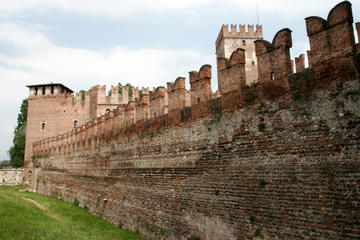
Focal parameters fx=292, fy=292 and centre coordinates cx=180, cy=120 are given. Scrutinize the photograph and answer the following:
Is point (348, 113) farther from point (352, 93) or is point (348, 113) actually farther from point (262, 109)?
point (262, 109)

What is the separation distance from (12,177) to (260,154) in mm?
30377

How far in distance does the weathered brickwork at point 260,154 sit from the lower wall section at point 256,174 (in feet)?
0.06

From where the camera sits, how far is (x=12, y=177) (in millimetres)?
29609

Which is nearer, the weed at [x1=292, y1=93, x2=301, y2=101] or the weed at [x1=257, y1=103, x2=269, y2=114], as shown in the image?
the weed at [x1=292, y1=93, x2=301, y2=101]

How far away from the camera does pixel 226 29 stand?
35469mm

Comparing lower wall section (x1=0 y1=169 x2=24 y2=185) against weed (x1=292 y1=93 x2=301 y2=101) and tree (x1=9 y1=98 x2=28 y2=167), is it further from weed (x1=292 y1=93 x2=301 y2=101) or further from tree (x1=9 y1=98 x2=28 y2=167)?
weed (x1=292 y1=93 x2=301 y2=101)

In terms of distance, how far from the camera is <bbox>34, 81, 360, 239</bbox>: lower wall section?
4930 mm

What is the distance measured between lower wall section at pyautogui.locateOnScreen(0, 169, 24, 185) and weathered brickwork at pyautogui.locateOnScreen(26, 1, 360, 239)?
2293 centimetres

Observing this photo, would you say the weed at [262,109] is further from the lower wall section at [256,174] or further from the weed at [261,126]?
the weed at [261,126]

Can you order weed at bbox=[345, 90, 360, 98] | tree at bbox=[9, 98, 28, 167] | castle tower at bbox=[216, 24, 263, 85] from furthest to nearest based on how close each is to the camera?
castle tower at bbox=[216, 24, 263, 85] → tree at bbox=[9, 98, 28, 167] → weed at bbox=[345, 90, 360, 98]

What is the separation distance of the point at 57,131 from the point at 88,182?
16432 millimetres

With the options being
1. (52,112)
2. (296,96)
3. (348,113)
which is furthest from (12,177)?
(348,113)

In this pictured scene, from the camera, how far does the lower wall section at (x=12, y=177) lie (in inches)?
1158

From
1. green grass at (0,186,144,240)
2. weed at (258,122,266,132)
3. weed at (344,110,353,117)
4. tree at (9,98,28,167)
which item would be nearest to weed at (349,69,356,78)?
weed at (344,110,353,117)
